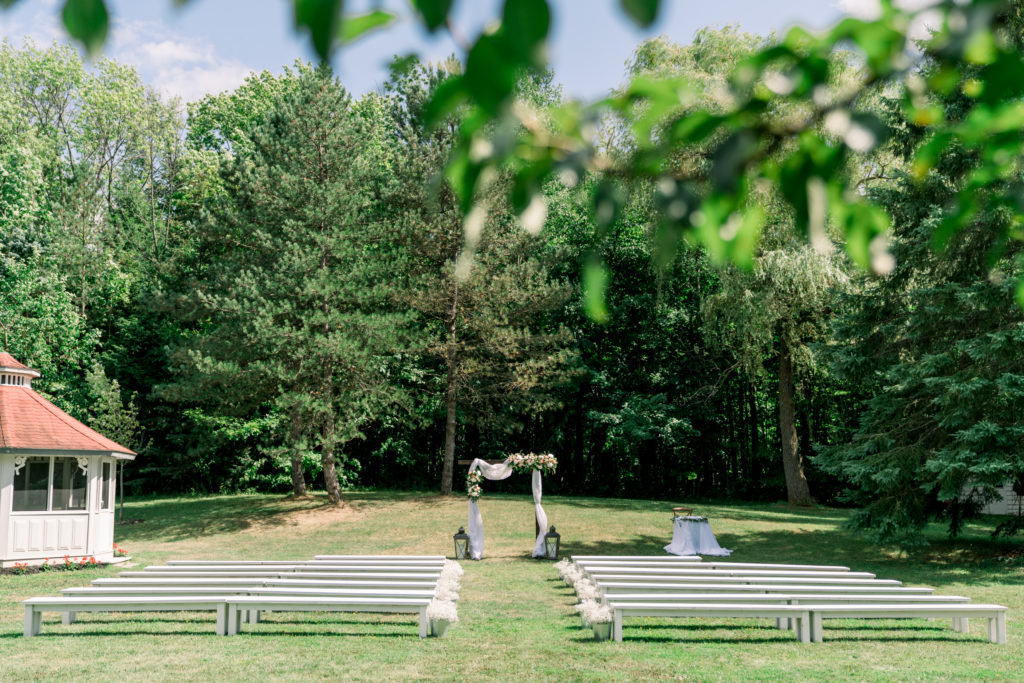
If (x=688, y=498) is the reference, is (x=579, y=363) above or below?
above

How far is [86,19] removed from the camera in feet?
3.74

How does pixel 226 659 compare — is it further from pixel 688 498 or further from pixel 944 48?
pixel 688 498

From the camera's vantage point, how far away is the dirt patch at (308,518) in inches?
837

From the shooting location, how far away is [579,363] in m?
30.5

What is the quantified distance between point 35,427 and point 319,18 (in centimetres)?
1777

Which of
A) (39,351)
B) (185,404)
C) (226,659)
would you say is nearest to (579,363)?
(185,404)

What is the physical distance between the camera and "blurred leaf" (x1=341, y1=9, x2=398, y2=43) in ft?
3.93

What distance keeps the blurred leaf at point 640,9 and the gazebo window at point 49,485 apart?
17.4 m

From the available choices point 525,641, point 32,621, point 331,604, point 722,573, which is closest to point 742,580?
point 722,573

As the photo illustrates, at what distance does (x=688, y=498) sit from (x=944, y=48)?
31.1m

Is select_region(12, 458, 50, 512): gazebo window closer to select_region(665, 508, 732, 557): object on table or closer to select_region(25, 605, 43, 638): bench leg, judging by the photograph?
select_region(25, 605, 43, 638): bench leg

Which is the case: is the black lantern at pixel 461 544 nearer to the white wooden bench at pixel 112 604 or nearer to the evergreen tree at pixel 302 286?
the evergreen tree at pixel 302 286

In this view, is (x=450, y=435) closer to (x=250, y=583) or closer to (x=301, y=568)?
(x=301, y=568)

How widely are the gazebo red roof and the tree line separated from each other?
484cm
